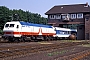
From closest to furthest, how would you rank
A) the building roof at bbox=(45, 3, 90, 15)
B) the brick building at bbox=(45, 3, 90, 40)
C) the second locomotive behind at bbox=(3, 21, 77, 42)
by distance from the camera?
the second locomotive behind at bbox=(3, 21, 77, 42)
the brick building at bbox=(45, 3, 90, 40)
the building roof at bbox=(45, 3, 90, 15)

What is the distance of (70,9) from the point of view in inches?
2547

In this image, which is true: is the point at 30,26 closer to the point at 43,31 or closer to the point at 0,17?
the point at 43,31

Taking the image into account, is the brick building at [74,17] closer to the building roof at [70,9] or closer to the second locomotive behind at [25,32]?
the building roof at [70,9]

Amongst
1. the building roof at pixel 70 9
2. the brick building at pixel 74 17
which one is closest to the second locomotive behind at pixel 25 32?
the brick building at pixel 74 17

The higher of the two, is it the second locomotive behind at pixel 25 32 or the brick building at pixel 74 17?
the brick building at pixel 74 17

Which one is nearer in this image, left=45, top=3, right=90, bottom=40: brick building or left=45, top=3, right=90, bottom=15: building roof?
left=45, top=3, right=90, bottom=40: brick building

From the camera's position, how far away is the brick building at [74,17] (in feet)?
196

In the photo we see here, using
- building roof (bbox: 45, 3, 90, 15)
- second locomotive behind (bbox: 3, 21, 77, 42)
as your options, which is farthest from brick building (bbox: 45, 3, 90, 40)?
second locomotive behind (bbox: 3, 21, 77, 42)

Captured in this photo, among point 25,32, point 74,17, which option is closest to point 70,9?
point 74,17

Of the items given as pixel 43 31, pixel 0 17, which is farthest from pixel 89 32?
pixel 0 17

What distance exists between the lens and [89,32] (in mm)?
59188

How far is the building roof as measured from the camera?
204 feet

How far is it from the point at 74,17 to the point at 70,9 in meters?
4.13

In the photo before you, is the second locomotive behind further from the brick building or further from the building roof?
the building roof
